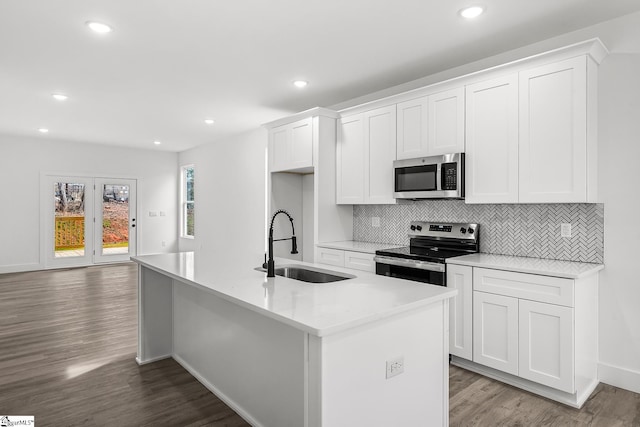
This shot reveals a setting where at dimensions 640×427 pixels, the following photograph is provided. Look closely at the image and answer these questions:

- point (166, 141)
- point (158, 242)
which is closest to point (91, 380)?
point (166, 141)

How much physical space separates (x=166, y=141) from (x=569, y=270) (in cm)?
717

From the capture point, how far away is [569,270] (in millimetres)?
2494

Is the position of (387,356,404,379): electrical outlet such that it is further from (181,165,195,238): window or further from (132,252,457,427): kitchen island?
(181,165,195,238): window

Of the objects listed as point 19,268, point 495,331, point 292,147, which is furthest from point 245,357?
point 19,268

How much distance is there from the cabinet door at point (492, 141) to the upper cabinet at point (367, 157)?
82cm

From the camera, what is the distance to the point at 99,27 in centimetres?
282

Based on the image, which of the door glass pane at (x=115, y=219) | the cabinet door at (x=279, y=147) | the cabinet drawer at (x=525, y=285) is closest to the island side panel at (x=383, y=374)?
the cabinet drawer at (x=525, y=285)

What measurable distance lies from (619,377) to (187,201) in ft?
27.1

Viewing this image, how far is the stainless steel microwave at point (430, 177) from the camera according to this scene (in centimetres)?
322

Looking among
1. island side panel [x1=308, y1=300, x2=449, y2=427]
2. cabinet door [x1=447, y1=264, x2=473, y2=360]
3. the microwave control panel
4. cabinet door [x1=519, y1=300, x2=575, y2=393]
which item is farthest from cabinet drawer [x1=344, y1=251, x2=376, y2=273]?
island side panel [x1=308, y1=300, x2=449, y2=427]

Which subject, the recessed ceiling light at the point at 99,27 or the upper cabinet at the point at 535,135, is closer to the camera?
the upper cabinet at the point at 535,135

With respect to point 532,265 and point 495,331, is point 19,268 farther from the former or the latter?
point 532,265

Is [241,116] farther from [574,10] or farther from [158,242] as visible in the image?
[158,242]

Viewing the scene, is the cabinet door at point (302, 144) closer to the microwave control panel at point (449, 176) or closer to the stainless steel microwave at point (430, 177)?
the stainless steel microwave at point (430, 177)
